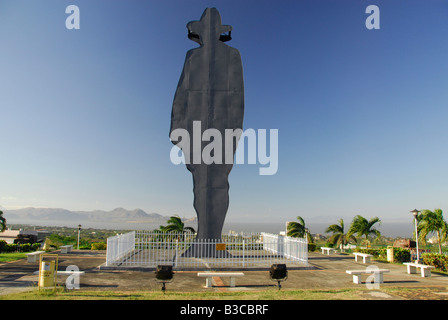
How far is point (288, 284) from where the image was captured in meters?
9.63

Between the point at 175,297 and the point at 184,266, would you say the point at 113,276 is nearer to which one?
the point at 184,266

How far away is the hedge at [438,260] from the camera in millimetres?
12922

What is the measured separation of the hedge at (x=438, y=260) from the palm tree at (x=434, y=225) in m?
4.25

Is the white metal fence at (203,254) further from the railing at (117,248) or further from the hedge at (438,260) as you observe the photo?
the hedge at (438,260)

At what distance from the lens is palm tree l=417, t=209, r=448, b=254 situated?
17.2 metres

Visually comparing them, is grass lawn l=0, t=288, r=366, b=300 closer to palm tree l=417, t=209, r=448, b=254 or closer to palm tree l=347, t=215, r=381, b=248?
palm tree l=417, t=209, r=448, b=254

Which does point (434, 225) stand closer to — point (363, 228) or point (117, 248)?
point (363, 228)

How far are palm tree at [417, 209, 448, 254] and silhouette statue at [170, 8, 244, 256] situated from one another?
1188 cm

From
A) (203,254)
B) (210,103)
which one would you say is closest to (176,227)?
(203,254)

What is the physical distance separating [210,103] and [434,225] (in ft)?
47.0

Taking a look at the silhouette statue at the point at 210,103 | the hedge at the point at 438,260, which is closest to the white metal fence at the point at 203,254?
the silhouette statue at the point at 210,103

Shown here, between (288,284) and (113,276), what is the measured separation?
19.2 feet
